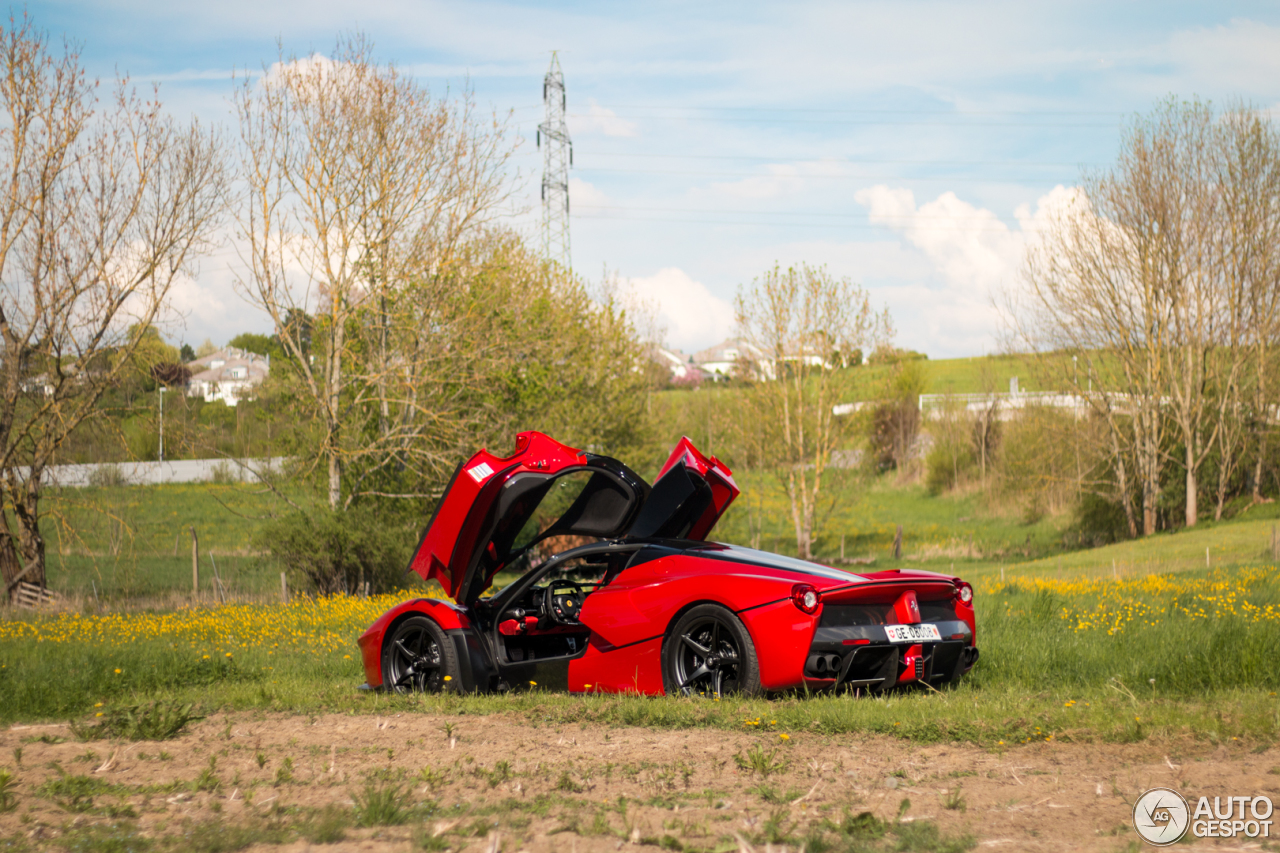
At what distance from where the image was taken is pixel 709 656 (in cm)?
630

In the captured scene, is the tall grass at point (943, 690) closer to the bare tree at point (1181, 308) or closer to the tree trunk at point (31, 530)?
the tree trunk at point (31, 530)

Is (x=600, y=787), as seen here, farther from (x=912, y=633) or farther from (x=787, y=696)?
(x=912, y=633)

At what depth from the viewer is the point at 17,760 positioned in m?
4.95

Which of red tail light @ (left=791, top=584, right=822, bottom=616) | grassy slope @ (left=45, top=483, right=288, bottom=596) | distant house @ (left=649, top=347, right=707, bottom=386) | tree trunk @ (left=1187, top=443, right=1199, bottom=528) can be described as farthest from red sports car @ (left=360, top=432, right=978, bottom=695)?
distant house @ (left=649, top=347, right=707, bottom=386)

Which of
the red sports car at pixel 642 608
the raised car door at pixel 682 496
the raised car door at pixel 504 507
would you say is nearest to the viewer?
the red sports car at pixel 642 608

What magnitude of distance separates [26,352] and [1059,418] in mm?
37099

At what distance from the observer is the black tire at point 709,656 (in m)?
6.08

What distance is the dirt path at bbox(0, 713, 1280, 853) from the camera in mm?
3514

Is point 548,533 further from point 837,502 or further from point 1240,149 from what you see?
point 1240,149

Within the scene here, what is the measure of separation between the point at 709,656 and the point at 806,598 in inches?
31.7

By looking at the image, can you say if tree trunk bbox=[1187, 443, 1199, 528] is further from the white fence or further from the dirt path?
the dirt path

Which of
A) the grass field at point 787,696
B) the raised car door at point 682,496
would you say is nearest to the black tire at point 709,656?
the grass field at point 787,696

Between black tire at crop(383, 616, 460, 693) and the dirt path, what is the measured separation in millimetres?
1509

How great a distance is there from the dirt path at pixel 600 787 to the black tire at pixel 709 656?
2.52 ft
